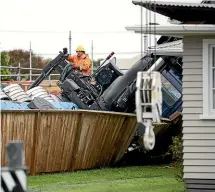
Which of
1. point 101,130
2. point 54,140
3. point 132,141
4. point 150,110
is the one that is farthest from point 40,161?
point 150,110

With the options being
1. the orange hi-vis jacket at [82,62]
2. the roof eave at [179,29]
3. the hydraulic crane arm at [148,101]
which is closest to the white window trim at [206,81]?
the roof eave at [179,29]

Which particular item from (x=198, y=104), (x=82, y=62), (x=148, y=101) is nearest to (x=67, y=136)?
(x=198, y=104)

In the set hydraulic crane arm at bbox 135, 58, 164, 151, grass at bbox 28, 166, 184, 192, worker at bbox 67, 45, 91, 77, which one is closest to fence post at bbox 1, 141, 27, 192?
hydraulic crane arm at bbox 135, 58, 164, 151

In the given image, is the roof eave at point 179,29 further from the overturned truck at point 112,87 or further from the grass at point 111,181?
the overturned truck at point 112,87

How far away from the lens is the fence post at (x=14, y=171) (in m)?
9.34

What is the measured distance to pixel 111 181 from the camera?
2038 cm

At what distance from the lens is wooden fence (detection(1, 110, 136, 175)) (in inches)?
832

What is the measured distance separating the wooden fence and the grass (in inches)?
15.2

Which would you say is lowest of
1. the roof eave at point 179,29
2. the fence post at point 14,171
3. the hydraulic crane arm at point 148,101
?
the fence post at point 14,171

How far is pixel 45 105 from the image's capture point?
22.5 meters

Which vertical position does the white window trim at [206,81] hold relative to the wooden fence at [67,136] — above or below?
above

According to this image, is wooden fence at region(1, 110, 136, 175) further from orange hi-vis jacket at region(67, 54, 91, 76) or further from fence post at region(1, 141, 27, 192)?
fence post at region(1, 141, 27, 192)

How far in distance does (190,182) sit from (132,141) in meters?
8.23

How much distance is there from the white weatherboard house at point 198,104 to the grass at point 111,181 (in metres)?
1.71
